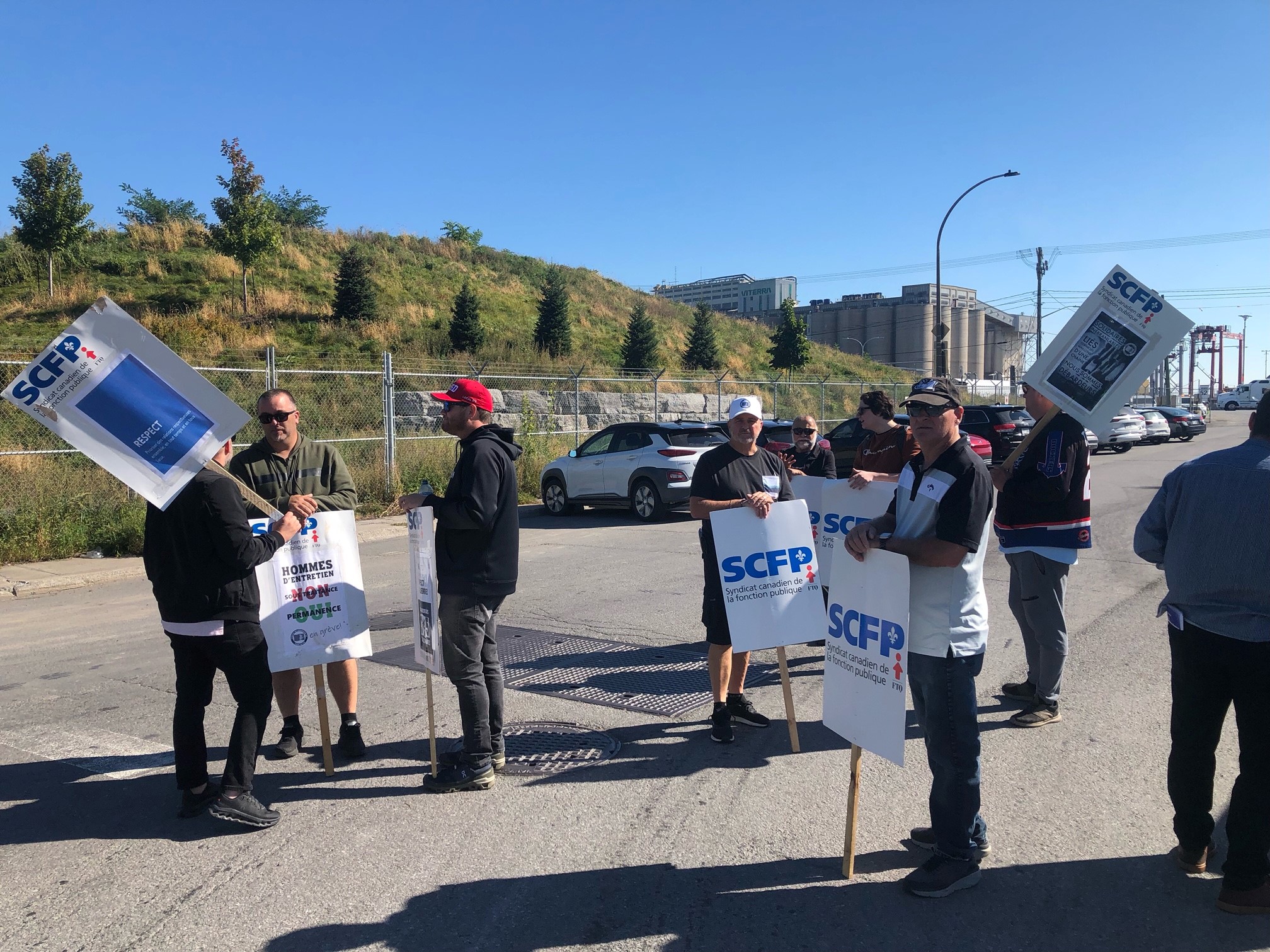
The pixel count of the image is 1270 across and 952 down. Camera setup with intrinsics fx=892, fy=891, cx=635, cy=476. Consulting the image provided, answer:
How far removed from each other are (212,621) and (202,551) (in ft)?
1.06

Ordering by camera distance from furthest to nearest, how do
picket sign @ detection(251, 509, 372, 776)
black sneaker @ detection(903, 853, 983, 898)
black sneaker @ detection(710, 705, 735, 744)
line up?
1. black sneaker @ detection(710, 705, 735, 744)
2. picket sign @ detection(251, 509, 372, 776)
3. black sneaker @ detection(903, 853, 983, 898)

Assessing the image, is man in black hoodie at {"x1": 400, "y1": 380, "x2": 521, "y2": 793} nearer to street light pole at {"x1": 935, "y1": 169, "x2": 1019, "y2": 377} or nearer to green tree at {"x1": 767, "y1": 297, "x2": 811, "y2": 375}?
street light pole at {"x1": 935, "y1": 169, "x2": 1019, "y2": 377}

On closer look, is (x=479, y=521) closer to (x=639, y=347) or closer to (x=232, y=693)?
(x=232, y=693)

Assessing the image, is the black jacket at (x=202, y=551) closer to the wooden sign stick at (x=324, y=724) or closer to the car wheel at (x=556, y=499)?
the wooden sign stick at (x=324, y=724)

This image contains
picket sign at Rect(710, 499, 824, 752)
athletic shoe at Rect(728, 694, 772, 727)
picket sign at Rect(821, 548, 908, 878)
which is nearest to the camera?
picket sign at Rect(821, 548, 908, 878)

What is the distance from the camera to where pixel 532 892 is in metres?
3.44

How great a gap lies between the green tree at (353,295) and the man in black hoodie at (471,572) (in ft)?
97.0

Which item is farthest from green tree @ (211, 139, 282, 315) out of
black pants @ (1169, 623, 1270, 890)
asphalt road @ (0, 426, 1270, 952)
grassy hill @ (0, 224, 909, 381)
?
black pants @ (1169, 623, 1270, 890)

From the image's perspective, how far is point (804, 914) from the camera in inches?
129

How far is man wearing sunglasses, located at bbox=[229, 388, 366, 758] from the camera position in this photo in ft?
15.8

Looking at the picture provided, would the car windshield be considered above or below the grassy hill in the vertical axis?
below

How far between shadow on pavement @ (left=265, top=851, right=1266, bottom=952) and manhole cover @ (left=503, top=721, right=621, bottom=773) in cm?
118

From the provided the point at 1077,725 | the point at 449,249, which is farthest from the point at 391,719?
the point at 449,249

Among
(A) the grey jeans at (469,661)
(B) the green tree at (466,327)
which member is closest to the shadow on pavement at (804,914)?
(A) the grey jeans at (469,661)
